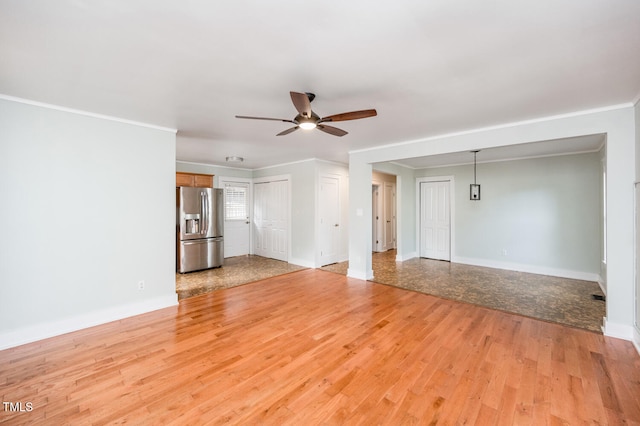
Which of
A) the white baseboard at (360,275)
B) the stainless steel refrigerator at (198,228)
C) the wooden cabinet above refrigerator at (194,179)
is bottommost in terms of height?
the white baseboard at (360,275)

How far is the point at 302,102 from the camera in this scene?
2.20m

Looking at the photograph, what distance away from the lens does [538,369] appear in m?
2.38

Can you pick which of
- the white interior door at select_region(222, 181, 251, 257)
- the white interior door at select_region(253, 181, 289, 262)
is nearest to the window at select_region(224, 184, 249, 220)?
the white interior door at select_region(222, 181, 251, 257)

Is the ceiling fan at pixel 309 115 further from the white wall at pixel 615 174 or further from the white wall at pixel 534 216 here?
the white wall at pixel 534 216

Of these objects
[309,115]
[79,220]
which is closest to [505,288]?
[309,115]

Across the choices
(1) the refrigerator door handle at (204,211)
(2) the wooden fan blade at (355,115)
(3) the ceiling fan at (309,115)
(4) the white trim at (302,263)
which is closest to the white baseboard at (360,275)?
(4) the white trim at (302,263)

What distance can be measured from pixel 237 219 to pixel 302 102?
5863mm

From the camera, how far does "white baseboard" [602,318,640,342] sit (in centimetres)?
288

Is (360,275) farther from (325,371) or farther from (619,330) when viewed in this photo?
(619,330)

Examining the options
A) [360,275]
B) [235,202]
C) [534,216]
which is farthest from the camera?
[235,202]

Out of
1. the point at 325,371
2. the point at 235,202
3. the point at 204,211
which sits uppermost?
the point at 235,202

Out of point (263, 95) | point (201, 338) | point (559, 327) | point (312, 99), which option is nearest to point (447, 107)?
point (312, 99)

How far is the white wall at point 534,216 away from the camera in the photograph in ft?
16.9

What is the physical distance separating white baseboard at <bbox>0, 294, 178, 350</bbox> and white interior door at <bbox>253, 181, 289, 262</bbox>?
3.36 metres
